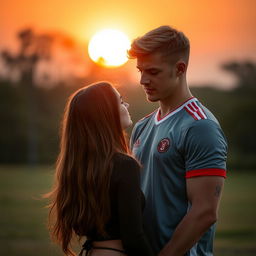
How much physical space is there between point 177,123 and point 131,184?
0.51 meters

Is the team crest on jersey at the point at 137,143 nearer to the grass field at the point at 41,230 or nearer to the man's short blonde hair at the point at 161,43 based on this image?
the man's short blonde hair at the point at 161,43

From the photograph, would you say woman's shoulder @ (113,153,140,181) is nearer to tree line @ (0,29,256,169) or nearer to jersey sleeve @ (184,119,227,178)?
jersey sleeve @ (184,119,227,178)

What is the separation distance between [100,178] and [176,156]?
430 millimetres

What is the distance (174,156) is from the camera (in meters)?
3.51

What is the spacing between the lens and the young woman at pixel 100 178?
130 inches

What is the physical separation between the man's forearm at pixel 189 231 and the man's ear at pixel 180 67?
763mm

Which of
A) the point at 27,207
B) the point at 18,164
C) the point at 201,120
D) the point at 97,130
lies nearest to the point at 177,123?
the point at 201,120

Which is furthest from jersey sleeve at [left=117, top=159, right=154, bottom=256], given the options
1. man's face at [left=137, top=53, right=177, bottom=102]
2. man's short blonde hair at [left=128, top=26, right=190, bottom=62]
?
man's short blonde hair at [left=128, top=26, right=190, bottom=62]

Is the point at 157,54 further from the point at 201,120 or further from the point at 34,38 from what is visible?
the point at 34,38

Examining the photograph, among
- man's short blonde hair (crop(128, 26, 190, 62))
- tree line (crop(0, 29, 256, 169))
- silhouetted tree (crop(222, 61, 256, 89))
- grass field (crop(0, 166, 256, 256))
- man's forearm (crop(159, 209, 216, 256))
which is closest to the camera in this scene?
man's forearm (crop(159, 209, 216, 256))

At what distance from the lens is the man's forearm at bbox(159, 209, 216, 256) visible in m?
3.38

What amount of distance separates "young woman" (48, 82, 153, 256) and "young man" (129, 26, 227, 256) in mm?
184

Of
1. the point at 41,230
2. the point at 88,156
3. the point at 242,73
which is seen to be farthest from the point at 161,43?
the point at 242,73

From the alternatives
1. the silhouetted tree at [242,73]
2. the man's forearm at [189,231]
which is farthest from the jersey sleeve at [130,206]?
the silhouetted tree at [242,73]
